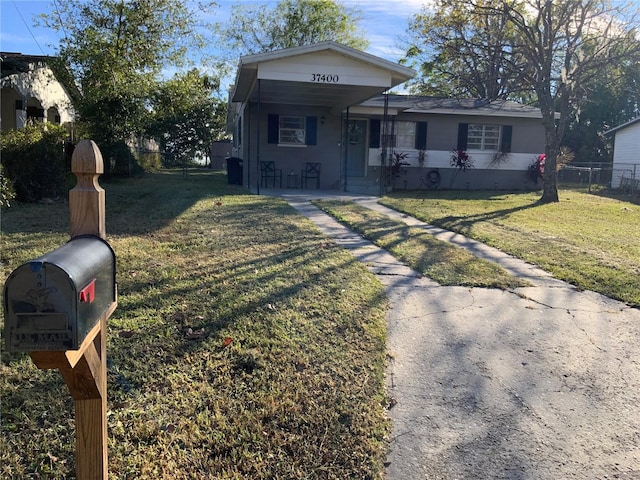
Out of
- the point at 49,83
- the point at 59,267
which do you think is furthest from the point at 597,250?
the point at 49,83

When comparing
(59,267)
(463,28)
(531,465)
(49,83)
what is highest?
(463,28)

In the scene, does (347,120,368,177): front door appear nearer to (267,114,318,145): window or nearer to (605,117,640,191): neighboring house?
(267,114,318,145): window

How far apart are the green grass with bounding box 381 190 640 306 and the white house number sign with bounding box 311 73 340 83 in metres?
3.46

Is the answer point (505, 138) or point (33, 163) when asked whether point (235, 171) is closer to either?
point (33, 163)

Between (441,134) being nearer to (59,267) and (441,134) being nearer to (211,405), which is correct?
(211,405)

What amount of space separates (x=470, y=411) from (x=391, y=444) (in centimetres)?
61

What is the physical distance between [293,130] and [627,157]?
18.0m

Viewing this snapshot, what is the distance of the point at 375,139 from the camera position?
1867 centimetres

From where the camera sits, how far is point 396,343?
3.88 meters

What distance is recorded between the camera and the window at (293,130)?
17.9 metres

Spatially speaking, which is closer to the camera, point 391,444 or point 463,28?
point 391,444

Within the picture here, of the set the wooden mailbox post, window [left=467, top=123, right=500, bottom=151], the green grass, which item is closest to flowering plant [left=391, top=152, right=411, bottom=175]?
the green grass

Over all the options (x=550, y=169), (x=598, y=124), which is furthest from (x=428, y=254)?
(x=598, y=124)

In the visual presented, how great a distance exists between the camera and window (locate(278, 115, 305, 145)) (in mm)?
17906
